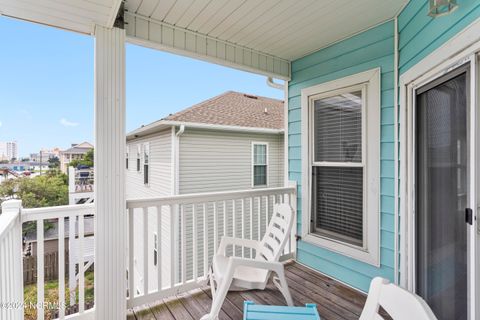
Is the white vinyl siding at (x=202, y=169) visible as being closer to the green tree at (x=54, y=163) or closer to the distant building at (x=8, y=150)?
the green tree at (x=54, y=163)

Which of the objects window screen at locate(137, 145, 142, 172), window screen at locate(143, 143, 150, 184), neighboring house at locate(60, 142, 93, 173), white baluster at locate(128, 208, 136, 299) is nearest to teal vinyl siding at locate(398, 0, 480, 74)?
white baluster at locate(128, 208, 136, 299)

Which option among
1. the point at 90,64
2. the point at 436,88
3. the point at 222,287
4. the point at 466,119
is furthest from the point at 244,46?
the point at 222,287

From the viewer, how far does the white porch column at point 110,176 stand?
6.50 feet

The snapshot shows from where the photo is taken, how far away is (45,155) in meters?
2.30

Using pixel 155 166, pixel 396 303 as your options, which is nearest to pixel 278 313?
pixel 396 303

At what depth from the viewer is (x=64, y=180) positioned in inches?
93.0

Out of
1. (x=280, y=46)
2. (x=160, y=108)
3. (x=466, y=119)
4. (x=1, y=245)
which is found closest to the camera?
(x=1, y=245)

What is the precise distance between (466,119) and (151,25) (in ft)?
8.33

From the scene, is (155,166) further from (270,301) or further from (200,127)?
(270,301)

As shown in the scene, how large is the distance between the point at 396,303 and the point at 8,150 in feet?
9.01

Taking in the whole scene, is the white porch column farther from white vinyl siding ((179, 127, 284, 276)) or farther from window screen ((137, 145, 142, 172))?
window screen ((137, 145, 142, 172))

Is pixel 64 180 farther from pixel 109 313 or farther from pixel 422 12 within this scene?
pixel 422 12

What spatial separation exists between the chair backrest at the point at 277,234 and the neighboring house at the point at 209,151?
145 inches

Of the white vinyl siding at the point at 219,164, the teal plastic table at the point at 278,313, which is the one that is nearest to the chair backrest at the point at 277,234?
the teal plastic table at the point at 278,313
